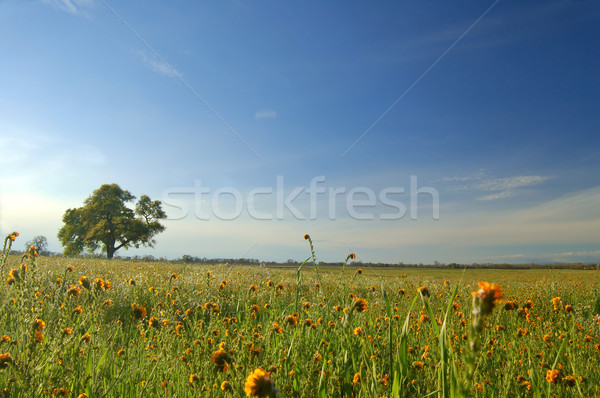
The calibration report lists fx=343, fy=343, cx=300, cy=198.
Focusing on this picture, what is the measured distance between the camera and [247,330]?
3305 mm

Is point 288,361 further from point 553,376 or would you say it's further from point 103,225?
point 103,225

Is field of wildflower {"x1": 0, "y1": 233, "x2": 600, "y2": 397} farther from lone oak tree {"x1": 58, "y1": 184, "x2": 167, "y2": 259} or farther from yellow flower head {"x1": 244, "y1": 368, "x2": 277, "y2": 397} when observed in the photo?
lone oak tree {"x1": 58, "y1": 184, "x2": 167, "y2": 259}

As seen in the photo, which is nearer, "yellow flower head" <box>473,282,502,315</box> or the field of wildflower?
"yellow flower head" <box>473,282,502,315</box>

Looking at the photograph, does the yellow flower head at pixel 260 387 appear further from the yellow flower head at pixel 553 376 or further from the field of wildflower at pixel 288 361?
the yellow flower head at pixel 553 376

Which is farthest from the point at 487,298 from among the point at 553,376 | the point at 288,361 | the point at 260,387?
the point at 553,376

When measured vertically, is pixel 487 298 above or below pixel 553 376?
above

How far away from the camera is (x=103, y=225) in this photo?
137ft

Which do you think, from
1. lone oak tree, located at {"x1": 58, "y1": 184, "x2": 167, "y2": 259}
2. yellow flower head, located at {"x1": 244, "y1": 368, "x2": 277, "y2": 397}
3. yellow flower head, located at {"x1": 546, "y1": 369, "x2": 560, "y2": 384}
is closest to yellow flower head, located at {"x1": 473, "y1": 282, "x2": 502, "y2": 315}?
yellow flower head, located at {"x1": 244, "y1": 368, "x2": 277, "y2": 397}

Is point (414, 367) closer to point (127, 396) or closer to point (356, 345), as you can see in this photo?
point (356, 345)

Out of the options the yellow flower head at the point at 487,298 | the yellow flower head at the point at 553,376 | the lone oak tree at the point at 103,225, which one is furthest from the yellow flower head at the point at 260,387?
the lone oak tree at the point at 103,225

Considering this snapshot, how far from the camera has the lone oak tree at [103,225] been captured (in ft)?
140

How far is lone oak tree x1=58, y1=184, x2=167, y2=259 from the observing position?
42781mm

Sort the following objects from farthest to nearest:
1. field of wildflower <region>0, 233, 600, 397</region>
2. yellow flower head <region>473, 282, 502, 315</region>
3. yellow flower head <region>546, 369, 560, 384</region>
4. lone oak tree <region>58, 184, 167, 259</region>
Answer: lone oak tree <region>58, 184, 167, 259</region> → yellow flower head <region>546, 369, 560, 384</region> → field of wildflower <region>0, 233, 600, 397</region> → yellow flower head <region>473, 282, 502, 315</region>

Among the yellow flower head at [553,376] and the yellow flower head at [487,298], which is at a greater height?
the yellow flower head at [487,298]
